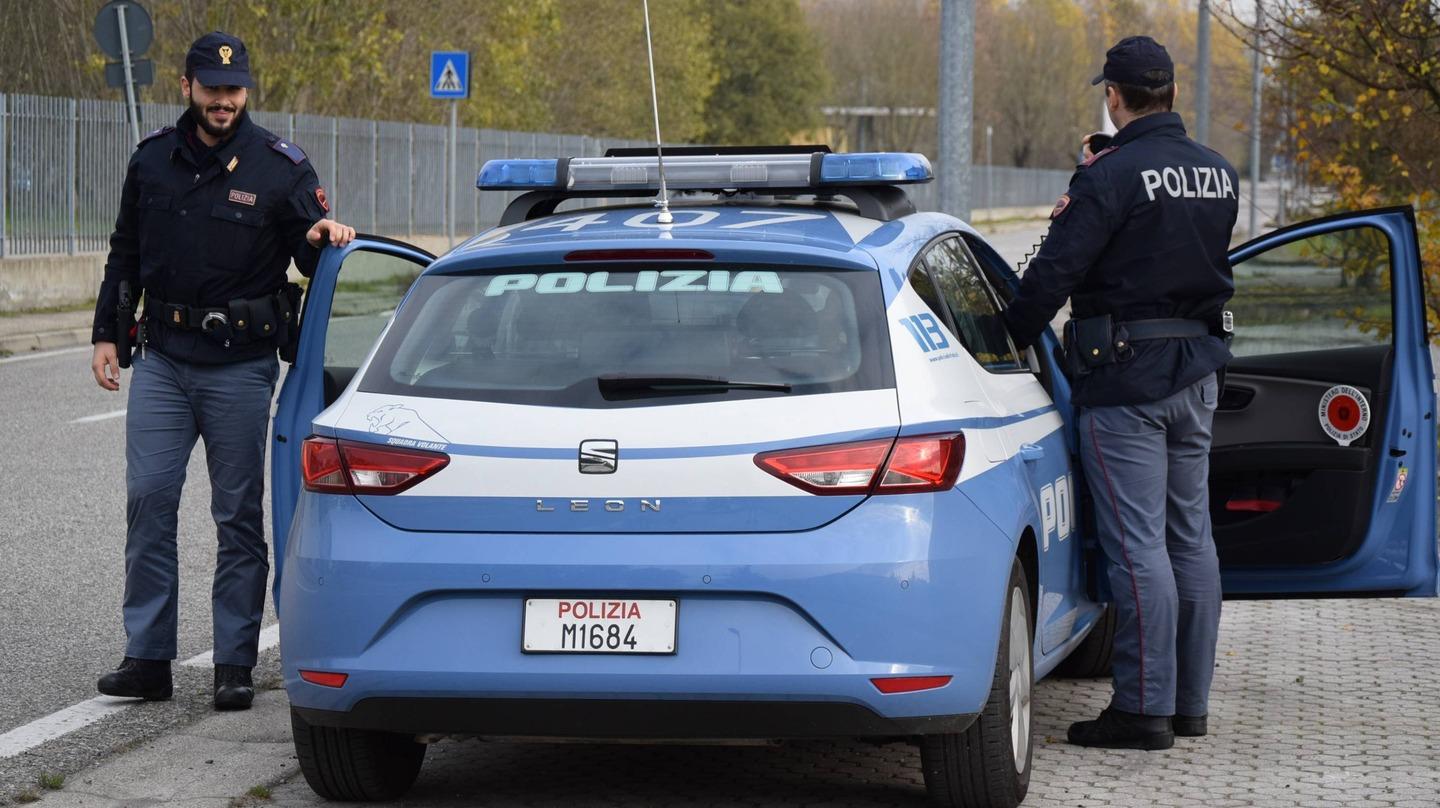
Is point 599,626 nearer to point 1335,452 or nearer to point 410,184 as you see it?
point 1335,452

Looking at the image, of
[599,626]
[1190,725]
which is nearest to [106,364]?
[599,626]

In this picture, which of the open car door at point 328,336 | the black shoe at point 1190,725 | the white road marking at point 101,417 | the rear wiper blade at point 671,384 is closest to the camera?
the rear wiper blade at point 671,384

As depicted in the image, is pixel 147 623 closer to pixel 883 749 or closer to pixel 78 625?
pixel 78 625

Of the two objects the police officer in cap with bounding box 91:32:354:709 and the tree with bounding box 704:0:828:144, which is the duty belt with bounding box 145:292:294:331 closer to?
the police officer in cap with bounding box 91:32:354:709

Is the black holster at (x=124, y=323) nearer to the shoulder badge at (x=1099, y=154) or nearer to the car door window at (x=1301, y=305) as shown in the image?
the shoulder badge at (x=1099, y=154)

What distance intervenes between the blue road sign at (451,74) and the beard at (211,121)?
66.1 feet

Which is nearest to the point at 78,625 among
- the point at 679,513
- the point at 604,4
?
the point at 679,513

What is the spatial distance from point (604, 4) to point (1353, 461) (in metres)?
49.7

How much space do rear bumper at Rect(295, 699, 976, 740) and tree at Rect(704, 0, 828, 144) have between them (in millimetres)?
70471

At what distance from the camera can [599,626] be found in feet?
13.9

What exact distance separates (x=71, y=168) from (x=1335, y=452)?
19626mm

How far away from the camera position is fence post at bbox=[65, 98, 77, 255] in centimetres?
2280

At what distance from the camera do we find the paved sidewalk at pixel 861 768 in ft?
16.1

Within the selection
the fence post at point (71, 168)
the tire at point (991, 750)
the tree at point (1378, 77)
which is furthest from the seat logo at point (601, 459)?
the fence post at point (71, 168)
